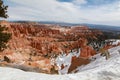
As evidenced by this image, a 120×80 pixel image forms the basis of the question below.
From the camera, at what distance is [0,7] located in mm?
30078

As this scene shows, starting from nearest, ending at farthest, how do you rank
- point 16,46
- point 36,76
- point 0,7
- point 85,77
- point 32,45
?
point 85,77, point 36,76, point 0,7, point 16,46, point 32,45

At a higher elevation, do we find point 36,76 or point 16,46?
point 36,76

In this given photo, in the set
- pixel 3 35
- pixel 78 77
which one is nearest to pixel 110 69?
pixel 78 77

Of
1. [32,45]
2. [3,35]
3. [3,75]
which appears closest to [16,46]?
[32,45]

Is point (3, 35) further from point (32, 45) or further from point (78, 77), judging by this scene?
point (32, 45)

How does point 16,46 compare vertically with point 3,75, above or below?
below

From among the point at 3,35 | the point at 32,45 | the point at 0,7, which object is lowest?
the point at 32,45

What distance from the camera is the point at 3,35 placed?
3009 cm

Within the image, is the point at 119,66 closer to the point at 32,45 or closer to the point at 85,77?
the point at 85,77

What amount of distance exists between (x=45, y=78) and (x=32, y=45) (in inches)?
5586

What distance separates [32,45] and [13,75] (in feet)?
464

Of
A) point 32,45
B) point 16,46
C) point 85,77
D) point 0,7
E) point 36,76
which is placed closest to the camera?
point 85,77

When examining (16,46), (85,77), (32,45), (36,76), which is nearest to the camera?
(85,77)

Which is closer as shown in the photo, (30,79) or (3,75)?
(30,79)
